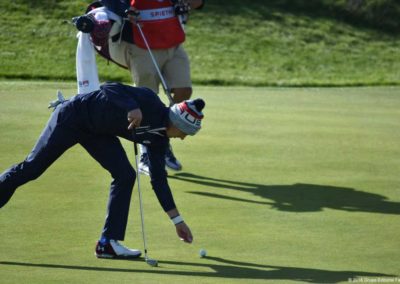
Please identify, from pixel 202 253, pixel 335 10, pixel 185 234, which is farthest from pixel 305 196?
pixel 335 10

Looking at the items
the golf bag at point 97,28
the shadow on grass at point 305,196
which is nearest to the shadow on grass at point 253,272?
the shadow on grass at point 305,196

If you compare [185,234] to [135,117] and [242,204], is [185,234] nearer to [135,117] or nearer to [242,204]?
[135,117]

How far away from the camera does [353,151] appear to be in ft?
37.6

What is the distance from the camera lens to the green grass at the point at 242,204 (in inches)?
283

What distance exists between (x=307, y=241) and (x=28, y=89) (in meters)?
7.99

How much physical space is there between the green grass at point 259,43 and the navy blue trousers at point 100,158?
404 inches

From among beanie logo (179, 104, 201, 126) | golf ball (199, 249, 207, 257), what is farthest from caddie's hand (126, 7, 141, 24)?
golf ball (199, 249, 207, 257)

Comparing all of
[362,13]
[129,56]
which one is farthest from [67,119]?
[362,13]

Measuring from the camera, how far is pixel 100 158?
7.64 m

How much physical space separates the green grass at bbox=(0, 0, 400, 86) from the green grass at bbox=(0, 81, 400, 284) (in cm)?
506

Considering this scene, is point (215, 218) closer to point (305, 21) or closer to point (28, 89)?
point (28, 89)

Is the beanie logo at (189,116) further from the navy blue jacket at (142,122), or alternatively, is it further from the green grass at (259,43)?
the green grass at (259,43)

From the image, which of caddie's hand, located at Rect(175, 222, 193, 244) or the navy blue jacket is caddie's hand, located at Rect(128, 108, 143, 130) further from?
caddie's hand, located at Rect(175, 222, 193, 244)

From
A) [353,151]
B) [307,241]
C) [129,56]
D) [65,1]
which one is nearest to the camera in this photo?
[307,241]
